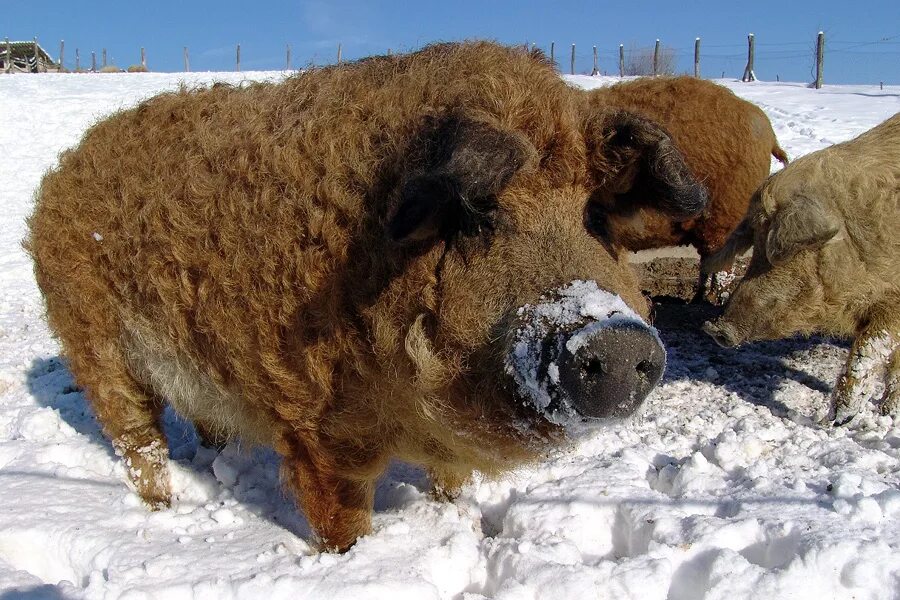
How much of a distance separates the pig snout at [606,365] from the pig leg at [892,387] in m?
3.34

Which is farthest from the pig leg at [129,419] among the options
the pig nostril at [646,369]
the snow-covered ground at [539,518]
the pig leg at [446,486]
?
the pig nostril at [646,369]

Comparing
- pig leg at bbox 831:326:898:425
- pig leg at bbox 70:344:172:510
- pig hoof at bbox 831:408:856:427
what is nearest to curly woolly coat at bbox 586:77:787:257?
pig leg at bbox 831:326:898:425

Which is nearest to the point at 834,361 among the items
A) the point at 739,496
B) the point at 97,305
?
the point at 739,496

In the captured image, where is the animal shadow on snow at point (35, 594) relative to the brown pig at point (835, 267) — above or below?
below

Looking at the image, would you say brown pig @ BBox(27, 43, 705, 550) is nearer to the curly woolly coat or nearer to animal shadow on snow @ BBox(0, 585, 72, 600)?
animal shadow on snow @ BBox(0, 585, 72, 600)

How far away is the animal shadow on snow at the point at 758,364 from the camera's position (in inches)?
189

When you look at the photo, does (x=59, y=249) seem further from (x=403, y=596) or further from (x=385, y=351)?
(x=403, y=596)

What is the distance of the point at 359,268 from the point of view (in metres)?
2.44

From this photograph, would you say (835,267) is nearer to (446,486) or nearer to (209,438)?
(446,486)

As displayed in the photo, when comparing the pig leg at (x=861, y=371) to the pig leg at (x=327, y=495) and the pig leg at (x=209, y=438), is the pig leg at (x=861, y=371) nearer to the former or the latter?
the pig leg at (x=327, y=495)

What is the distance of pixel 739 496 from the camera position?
10.3 feet

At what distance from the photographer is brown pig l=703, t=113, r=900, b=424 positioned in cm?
425

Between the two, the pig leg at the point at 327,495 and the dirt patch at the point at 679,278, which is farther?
the dirt patch at the point at 679,278

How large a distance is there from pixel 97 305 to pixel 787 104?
18954mm
